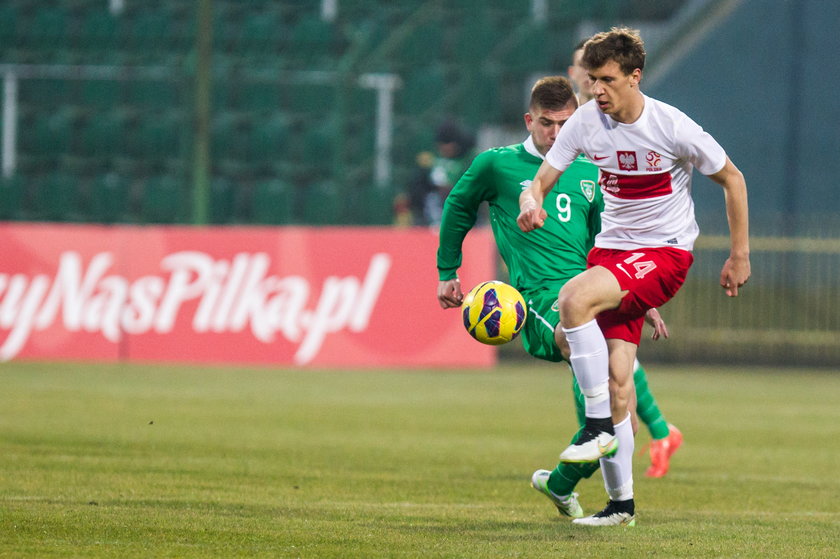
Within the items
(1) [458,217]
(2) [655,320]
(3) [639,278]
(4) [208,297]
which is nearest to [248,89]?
(4) [208,297]

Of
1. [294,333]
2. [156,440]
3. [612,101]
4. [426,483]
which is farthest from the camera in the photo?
[294,333]

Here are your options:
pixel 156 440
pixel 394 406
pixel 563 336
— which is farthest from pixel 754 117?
pixel 563 336

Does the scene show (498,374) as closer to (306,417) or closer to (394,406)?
(394,406)

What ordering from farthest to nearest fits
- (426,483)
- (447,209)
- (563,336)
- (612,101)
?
1. (426,483)
2. (447,209)
3. (563,336)
4. (612,101)

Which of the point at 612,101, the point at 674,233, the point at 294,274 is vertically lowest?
the point at 294,274

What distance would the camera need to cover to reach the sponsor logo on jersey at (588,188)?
7344 mm

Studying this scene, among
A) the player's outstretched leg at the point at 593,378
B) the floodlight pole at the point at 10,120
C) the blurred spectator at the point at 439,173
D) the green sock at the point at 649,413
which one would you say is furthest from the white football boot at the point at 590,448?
the floodlight pole at the point at 10,120

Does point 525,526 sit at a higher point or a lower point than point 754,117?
lower

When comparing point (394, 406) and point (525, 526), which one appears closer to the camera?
point (525, 526)

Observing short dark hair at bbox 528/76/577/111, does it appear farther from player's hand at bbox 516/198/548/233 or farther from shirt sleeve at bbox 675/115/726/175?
player's hand at bbox 516/198/548/233

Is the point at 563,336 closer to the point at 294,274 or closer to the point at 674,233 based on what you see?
the point at 674,233

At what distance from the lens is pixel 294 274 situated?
53.5 feet

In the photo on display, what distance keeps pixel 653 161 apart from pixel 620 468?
4.37 feet

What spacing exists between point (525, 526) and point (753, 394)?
9.19 m
